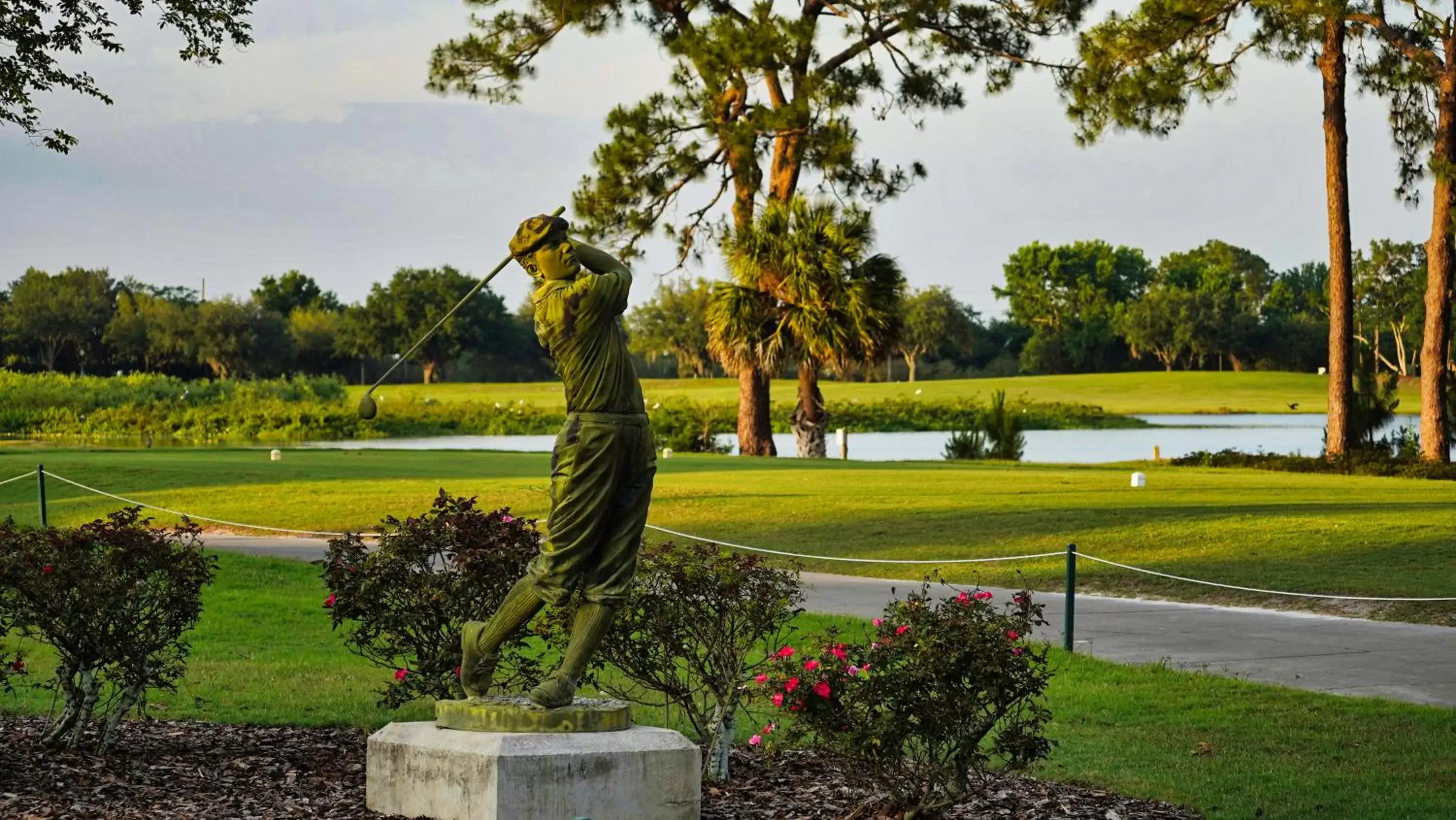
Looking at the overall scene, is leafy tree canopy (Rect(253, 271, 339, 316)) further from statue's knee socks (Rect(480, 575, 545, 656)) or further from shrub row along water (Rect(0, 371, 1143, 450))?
statue's knee socks (Rect(480, 575, 545, 656))

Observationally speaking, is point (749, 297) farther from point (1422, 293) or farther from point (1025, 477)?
point (1422, 293)

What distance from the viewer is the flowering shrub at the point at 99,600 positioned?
7.97 m

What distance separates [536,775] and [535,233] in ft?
7.31

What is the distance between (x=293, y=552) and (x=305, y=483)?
27.0 feet

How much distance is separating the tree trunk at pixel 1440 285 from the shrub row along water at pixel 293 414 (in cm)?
1821

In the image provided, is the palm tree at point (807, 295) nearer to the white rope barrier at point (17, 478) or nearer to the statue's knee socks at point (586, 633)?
the white rope barrier at point (17, 478)

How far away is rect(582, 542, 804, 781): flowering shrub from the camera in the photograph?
8023 millimetres

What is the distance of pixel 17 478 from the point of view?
25.9m

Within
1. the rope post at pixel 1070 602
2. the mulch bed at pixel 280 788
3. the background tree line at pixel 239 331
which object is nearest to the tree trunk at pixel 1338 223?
the rope post at pixel 1070 602

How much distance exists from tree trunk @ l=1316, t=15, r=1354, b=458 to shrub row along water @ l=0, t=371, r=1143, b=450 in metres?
16.4

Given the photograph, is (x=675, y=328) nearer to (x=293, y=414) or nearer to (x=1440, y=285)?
(x=293, y=414)

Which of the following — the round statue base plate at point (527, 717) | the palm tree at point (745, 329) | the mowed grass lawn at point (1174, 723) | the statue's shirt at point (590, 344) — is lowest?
the mowed grass lawn at point (1174, 723)

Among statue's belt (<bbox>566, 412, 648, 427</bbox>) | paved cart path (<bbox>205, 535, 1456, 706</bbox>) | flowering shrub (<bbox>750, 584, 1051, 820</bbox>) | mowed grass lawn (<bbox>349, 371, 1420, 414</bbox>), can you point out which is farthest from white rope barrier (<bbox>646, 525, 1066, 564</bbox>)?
mowed grass lawn (<bbox>349, 371, 1420, 414</bbox>)

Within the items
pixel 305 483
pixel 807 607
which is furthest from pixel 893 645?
pixel 305 483
